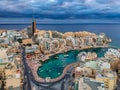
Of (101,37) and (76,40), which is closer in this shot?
(76,40)

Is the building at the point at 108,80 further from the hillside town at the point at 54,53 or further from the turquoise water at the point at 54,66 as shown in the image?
the turquoise water at the point at 54,66

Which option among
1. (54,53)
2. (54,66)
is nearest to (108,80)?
(54,66)

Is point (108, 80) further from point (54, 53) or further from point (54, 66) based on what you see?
point (54, 53)

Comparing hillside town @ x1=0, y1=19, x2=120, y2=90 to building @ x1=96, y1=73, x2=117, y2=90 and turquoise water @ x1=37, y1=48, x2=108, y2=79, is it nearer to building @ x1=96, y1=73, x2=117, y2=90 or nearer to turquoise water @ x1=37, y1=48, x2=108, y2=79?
building @ x1=96, y1=73, x2=117, y2=90

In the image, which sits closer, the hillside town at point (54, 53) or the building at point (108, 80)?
the building at point (108, 80)

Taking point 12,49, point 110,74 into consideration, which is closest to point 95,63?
point 110,74

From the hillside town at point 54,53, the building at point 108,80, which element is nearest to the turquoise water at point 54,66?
the hillside town at point 54,53

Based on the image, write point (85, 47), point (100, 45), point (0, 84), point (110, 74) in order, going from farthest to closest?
point (100, 45) < point (85, 47) < point (110, 74) < point (0, 84)

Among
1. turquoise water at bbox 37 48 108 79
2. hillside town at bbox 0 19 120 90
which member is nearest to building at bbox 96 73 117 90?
hillside town at bbox 0 19 120 90

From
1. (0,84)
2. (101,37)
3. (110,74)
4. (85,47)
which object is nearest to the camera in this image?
(0,84)

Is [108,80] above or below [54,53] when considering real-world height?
above

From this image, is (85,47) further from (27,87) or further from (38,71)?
(27,87)
